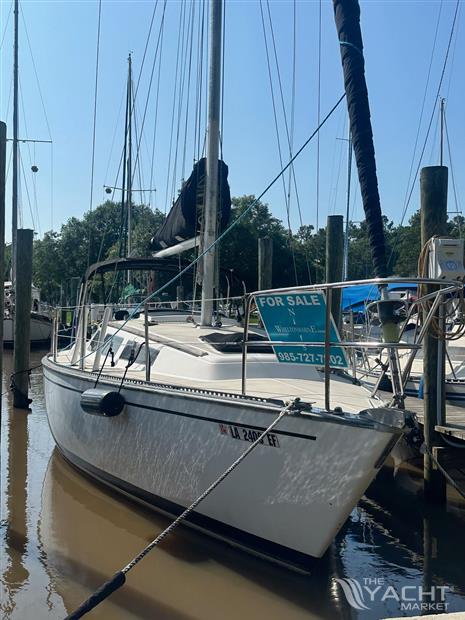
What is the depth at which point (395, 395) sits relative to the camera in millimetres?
4492

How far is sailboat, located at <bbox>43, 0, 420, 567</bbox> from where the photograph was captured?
14.4ft

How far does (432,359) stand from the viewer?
261 inches

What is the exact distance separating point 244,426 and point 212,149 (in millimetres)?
4554

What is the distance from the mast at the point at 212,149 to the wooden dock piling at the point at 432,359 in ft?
8.77

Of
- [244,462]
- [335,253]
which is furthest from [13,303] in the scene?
[244,462]

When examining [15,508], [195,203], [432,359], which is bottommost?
[15,508]

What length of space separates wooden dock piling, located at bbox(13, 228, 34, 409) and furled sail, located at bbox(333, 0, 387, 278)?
7.78 meters

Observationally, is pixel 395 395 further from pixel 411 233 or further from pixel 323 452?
pixel 411 233

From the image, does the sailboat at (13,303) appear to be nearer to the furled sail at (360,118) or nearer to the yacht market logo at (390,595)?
the furled sail at (360,118)

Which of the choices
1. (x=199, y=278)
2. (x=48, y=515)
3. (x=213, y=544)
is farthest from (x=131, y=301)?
(x=213, y=544)

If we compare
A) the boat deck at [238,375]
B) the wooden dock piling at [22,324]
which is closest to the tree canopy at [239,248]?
the wooden dock piling at [22,324]

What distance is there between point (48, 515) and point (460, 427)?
14.2ft

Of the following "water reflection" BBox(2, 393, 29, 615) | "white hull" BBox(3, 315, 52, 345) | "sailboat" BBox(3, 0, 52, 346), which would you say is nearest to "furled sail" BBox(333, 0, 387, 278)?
"water reflection" BBox(2, 393, 29, 615)

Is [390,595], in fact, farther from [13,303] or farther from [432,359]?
[13,303]
